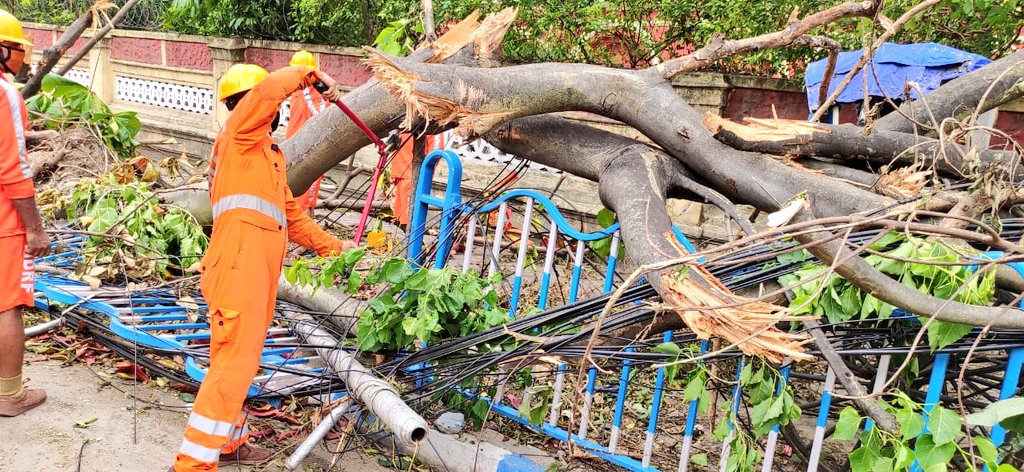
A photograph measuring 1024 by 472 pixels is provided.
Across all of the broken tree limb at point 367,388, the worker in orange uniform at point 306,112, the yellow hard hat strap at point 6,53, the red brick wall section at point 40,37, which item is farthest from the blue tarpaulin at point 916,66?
the red brick wall section at point 40,37

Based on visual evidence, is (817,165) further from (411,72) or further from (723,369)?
(411,72)

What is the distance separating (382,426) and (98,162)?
4553 millimetres

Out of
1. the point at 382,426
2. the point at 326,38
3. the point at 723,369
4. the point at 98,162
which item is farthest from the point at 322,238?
the point at 326,38

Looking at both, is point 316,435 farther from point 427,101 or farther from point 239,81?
point 239,81

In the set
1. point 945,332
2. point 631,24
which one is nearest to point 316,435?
point 945,332

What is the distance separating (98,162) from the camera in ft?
22.9

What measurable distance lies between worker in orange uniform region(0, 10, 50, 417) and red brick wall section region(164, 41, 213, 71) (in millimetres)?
7781

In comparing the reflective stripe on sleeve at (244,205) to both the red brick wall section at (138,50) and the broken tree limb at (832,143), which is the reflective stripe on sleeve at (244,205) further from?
the red brick wall section at (138,50)

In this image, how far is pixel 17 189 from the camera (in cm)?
368

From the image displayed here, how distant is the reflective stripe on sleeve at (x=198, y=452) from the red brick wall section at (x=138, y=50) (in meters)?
10.2

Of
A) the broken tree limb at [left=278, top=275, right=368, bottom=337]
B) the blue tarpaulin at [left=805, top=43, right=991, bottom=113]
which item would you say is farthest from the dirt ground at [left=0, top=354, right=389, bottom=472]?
the blue tarpaulin at [left=805, top=43, right=991, bottom=113]

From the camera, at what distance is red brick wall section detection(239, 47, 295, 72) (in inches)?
413

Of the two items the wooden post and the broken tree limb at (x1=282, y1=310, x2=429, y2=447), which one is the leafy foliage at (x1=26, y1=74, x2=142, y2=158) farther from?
the wooden post

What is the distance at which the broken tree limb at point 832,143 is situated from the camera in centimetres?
335
